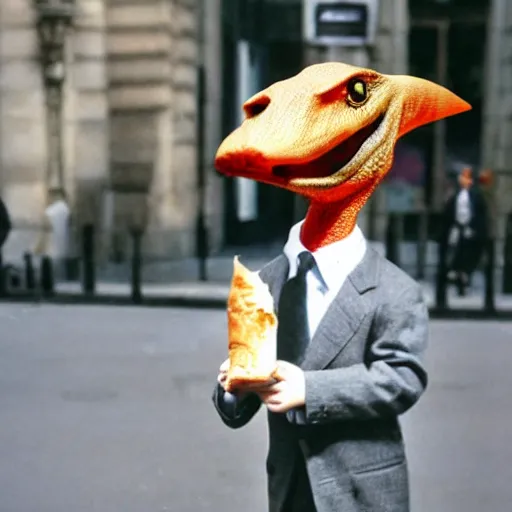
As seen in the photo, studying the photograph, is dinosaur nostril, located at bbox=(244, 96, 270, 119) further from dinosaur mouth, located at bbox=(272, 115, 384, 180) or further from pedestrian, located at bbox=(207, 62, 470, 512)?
dinosaur mouth, located at bbox=(272, 115, 384, 180)

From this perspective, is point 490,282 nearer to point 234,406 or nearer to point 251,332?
point 234,406

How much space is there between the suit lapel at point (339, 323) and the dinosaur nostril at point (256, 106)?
1.35ft

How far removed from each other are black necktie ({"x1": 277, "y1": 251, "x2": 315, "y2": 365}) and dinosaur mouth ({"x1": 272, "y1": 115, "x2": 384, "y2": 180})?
0.63ft

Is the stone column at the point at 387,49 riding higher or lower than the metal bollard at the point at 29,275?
higher

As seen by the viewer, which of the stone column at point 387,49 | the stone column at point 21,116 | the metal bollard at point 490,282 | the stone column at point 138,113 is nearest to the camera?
the metal bollard at point 490,282

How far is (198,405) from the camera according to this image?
5.69 m

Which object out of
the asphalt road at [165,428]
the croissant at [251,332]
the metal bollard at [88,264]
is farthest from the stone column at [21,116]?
the croissant at [251,332]

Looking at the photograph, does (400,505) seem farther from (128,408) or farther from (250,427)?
(128,408)

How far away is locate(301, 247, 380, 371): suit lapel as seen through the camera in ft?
6.66

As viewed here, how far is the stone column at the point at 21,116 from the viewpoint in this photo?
1145 centimetres

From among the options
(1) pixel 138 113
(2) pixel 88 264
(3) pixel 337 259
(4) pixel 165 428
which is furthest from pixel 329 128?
(1) pixel 138 113

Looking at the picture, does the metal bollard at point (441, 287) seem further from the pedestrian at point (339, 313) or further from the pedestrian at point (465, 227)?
the pedestrian at point (339, 313)

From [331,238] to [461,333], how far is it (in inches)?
236

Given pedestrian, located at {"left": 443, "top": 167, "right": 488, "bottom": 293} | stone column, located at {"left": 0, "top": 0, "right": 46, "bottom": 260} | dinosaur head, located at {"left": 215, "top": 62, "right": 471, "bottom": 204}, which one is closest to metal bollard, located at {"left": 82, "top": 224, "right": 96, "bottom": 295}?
stone column, located at {"left": 0, "top": 0, "right": 46, "bottom": 260}
